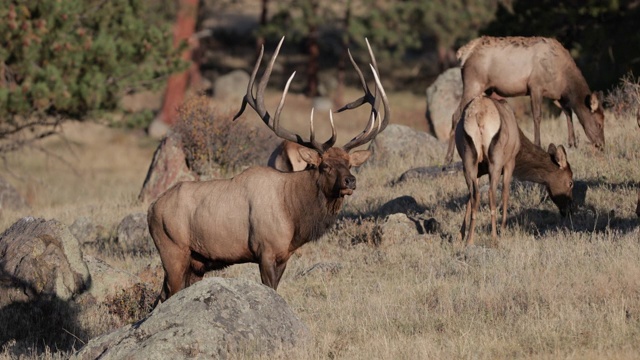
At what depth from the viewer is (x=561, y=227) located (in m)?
13.7

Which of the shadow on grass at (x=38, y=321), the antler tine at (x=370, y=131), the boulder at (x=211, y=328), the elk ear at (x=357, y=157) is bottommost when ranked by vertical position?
the shadow on grass at (x=38, y=321)

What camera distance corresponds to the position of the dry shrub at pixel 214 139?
70.3 feet

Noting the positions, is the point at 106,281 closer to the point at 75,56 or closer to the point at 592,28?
the point at 75,56

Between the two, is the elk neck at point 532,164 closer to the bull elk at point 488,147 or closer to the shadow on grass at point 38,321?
the bull elk at point 488,147

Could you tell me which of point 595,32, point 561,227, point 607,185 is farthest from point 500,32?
point 561,227

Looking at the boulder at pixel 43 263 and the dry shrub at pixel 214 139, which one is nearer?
the boulder at pixel 43 263

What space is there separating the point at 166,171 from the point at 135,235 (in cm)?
449

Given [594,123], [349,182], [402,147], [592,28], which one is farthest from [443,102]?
[349,182]

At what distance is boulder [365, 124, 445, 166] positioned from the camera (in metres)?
20.8

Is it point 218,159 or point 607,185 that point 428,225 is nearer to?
point 607,185

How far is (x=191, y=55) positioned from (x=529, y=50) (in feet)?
95.9

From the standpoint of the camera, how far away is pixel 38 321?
1227cm

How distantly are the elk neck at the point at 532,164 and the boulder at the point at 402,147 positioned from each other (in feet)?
20.8

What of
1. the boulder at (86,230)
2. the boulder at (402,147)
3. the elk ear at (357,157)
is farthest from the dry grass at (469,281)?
the boulder at (402,147)
